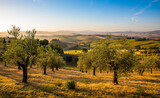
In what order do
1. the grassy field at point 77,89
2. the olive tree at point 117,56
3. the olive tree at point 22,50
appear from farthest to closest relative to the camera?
the olive tree at point 117,56 < the olive tree at point 22,50 < the grassy field at point 77,89

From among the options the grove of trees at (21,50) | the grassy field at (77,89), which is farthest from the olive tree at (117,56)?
the grove of trees at (21,50)

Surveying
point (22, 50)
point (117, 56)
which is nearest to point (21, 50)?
point (22, 50)

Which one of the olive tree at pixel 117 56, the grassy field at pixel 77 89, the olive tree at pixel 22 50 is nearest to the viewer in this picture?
the grassy field at pixel 77 89

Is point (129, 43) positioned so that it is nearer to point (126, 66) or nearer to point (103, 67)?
point (126, 66)

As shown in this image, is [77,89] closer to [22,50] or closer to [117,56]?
[117,56]

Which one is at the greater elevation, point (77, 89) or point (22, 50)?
point (22, 50)

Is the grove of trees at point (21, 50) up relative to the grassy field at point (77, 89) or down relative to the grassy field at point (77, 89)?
up

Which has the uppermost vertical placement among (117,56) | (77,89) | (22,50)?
(22,50)

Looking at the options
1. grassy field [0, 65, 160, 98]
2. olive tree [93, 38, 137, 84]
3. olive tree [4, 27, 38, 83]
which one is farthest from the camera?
olive tree [93, 38, 137, 84]

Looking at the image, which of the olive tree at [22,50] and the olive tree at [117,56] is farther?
the olive tree at [117,56]

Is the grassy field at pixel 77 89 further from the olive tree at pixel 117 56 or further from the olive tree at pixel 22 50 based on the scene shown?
the olive tree at pixel 22 50

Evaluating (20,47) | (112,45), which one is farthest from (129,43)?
(20,47)

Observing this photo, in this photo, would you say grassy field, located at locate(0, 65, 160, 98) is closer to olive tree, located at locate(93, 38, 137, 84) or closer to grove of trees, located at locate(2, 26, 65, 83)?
olive tree, located at locate(93, 38, 137, 84)

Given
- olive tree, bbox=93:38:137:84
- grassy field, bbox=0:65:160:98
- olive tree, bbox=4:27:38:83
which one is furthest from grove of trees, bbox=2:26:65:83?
olive tree, bbox=93:38:137:84
